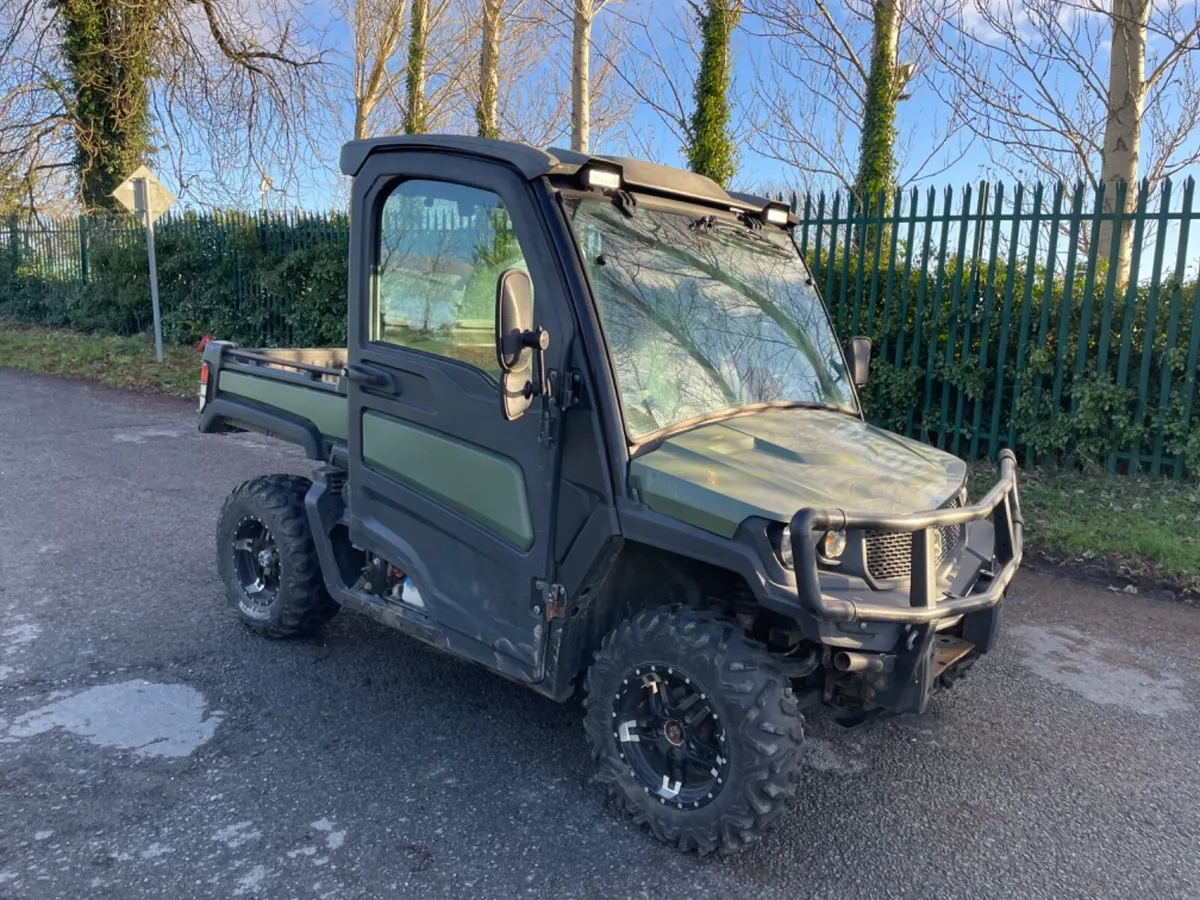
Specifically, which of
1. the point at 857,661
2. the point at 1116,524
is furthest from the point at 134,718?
the point at 1116,524

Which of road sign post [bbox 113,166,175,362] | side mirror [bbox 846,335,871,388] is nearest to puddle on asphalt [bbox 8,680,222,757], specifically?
side mirror [bbox 846,335,871,388]

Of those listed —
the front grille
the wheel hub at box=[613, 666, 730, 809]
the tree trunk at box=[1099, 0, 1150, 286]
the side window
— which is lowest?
the wheel hub at box=[613, 666, 730, 809]

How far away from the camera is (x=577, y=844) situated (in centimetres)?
299

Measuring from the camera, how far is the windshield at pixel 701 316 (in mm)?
3088

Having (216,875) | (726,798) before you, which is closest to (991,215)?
(726,798)

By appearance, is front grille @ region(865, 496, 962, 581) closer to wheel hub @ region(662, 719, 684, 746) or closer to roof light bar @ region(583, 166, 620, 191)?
wheel hub @ region(662, 719, 684, 746)

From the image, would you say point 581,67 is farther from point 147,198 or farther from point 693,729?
point 693,729

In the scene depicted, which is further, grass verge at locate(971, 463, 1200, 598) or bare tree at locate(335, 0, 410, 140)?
bare tree at locate(335, 0, 410, 140)

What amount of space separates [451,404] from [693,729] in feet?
4.64

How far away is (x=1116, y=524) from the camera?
6.37 metres

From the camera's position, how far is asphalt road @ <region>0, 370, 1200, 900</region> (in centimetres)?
284

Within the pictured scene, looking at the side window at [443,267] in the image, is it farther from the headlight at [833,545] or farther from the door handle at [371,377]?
the headlight at [833,545]

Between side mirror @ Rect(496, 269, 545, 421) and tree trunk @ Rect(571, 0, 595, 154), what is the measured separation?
37.3ft

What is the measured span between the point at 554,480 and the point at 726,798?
3.69ft
